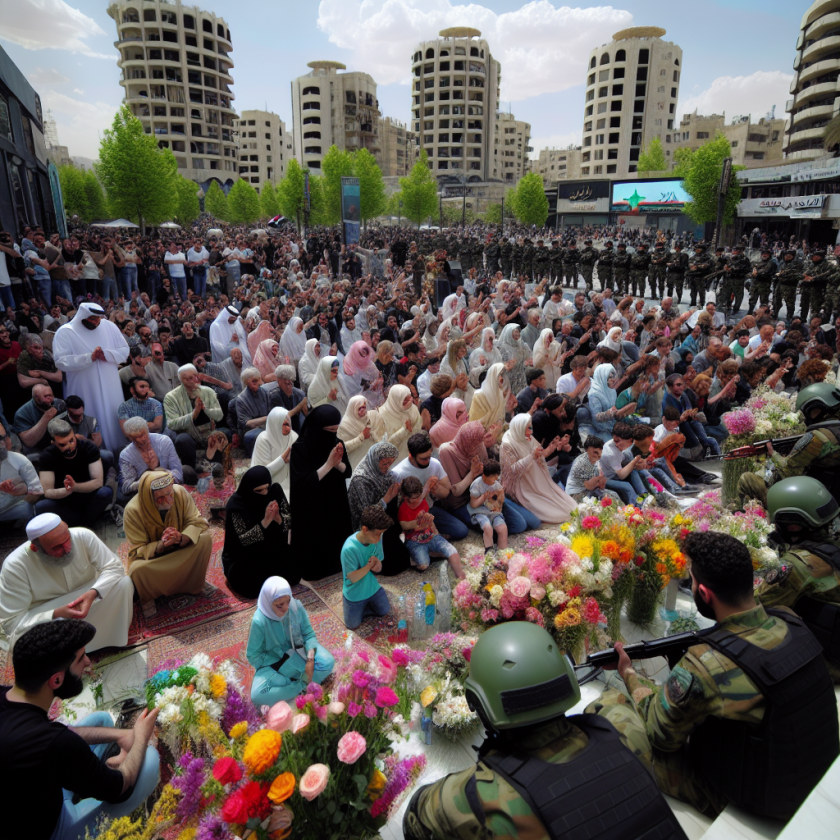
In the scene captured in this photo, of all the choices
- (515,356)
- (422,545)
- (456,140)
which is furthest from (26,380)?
(456,140)

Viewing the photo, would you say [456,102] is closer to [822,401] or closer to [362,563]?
[822,401]

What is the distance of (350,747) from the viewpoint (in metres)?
2.07

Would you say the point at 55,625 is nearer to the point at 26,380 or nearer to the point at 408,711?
the point at 408,711

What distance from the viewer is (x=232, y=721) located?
2.86 metres

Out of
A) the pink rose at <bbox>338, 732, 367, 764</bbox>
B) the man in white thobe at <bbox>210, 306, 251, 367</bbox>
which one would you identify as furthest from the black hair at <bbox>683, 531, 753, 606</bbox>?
the man in white thobe at <bbox>210, 306, 251, 367</bbox>

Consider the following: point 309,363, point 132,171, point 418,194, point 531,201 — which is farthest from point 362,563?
point 531,201

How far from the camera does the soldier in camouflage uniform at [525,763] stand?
1.71 metres

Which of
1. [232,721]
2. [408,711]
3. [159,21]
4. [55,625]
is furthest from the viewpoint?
[159,21]

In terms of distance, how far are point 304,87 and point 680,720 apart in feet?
298

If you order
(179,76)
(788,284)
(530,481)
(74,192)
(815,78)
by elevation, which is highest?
(179,76)

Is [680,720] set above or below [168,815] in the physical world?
above

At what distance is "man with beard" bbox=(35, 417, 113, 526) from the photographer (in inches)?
205

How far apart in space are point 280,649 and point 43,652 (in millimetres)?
1559

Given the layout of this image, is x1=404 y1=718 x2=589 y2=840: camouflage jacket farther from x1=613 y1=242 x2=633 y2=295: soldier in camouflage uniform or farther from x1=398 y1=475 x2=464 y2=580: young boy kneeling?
x1=613 y1=242 x2=633 y2=295: soldier in camouflage uniform
